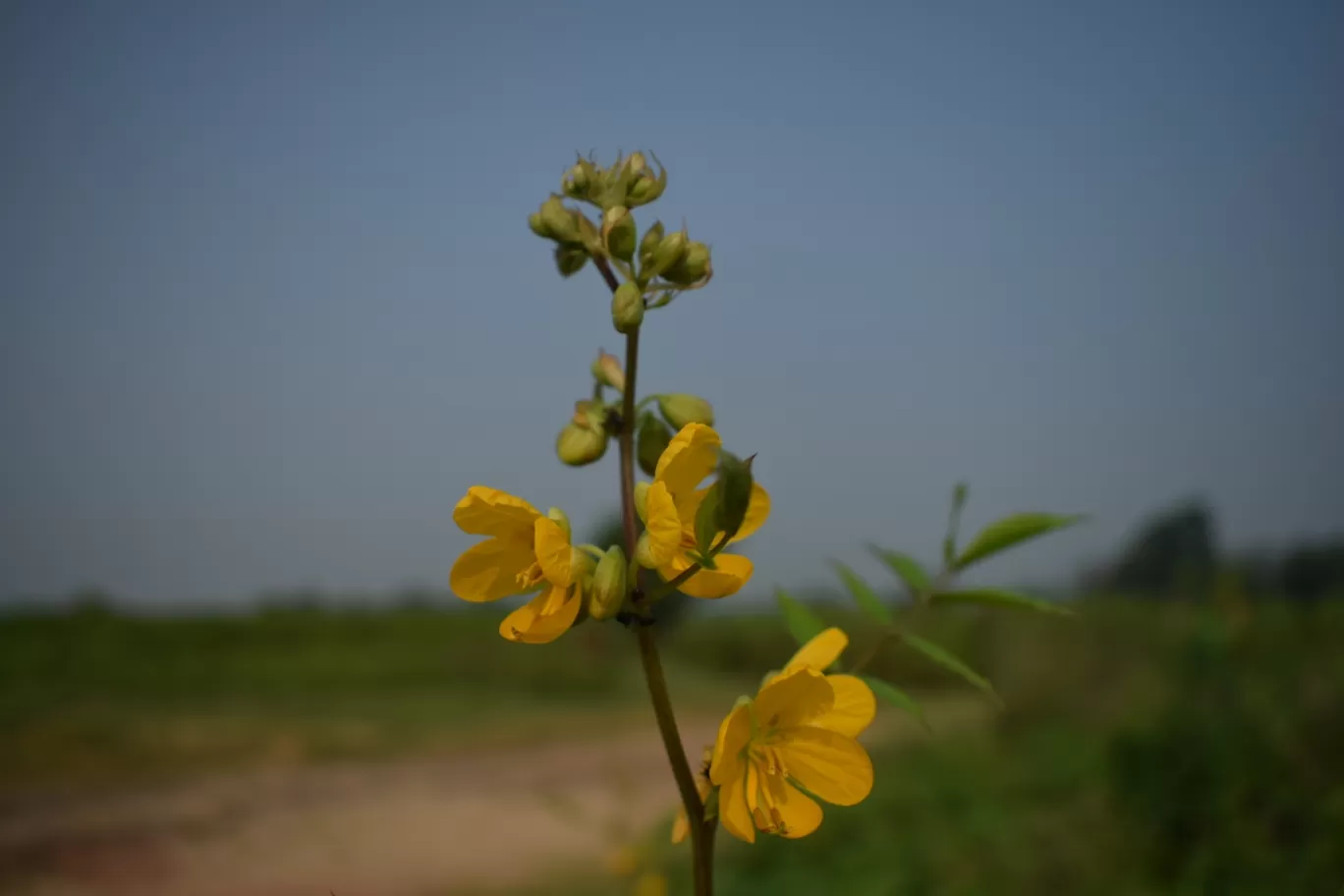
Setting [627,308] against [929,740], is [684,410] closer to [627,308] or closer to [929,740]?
[627,308]

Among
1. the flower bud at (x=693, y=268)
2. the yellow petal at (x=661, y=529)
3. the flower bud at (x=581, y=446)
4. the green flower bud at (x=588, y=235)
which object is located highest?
the green flower bud at (x=588, y=235)

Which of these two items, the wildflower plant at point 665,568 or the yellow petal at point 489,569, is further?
the yellow petal at point 489,569

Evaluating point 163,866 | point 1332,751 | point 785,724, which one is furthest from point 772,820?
point 163,866

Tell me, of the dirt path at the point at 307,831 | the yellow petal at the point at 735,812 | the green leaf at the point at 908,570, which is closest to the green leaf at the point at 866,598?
the green leaf at the point at 908,570

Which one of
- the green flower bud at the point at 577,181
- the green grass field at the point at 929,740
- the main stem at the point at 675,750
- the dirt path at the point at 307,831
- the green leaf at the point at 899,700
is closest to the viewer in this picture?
the main stem at the point at 675,750

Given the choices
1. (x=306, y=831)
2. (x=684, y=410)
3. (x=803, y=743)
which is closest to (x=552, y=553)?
(x=684, y=410)

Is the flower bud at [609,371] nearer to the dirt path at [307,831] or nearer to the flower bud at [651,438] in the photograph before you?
the flower bud at [651,438]

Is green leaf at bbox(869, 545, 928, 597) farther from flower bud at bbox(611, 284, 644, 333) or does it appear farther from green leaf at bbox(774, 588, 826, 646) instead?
flower bud at bbox(611, 284, 644, 333)
